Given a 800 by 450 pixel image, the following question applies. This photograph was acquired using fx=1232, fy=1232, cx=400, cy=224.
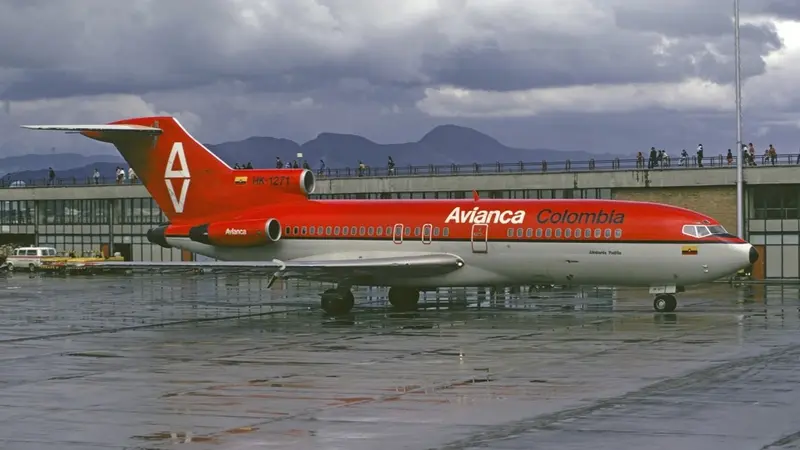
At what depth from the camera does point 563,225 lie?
41.6 metres

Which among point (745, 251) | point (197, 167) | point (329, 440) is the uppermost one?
point (197, 167)

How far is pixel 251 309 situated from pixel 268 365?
19.5 m

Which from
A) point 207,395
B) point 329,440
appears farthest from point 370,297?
point 329,440

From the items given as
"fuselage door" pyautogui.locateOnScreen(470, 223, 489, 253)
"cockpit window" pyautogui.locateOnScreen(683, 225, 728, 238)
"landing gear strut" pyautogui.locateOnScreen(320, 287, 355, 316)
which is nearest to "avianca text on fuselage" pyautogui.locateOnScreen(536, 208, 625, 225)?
"fuselage door" pyautogui.locateOnScreen(470, 223, 489, 253)

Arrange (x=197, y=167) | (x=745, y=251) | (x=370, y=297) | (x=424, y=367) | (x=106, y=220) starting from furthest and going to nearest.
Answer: (x=106, y=220) → (x=370, y=297) → (x=197, y=167) → (x=745, y=251) → (x=424, y=367)

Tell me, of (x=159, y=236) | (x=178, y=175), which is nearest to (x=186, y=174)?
(x=178, y=175)

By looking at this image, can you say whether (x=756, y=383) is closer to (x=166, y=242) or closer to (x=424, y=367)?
(x=424, y=367)

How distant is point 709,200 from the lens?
69.8m

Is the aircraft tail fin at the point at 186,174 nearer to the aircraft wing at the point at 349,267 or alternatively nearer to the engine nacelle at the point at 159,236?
the engine nacelle at the point at 159,236

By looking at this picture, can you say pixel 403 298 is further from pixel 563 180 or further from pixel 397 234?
pixel 563 180

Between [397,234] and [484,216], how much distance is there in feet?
11.7

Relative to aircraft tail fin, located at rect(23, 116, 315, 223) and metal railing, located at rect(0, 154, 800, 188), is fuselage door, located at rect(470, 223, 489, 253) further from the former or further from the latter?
metal railing, located at rect(0, 154, 800, 188)

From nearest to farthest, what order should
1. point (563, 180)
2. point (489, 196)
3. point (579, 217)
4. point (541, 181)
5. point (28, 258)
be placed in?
point (579, 217), point (563, 180), point (541, 181), point (489, 196), point (28, 258)

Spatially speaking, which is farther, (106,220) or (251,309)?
(106,220)
